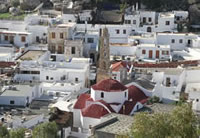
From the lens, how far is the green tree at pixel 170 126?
20.4 metres

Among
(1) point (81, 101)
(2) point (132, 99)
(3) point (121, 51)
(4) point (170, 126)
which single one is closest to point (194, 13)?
(3) point (121, 51)

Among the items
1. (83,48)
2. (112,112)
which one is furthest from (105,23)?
(112,112)

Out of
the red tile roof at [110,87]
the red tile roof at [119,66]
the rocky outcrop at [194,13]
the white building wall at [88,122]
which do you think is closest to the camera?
the white building wall at [88,122]

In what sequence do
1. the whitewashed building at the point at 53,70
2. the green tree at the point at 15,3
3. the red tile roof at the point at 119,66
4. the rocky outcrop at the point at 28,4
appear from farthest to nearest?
the green tree at the point at 15,3, the rocky outcrop at the point at 28,4, the whitewashed building at the point at 53,70, the red tile roof at the point at 119,66

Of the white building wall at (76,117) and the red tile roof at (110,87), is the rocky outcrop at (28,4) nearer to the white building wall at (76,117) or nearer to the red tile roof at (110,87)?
the red tile roof at (110,87)

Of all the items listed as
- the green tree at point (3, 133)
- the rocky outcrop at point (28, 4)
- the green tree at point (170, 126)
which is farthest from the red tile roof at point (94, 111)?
the rocky outcrop at point (28, 4)

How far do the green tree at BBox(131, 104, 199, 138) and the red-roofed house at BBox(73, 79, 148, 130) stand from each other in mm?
15524

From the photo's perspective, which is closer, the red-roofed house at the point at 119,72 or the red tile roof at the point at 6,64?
the red-roofed house at the point at 119,72

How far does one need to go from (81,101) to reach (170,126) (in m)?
17.7

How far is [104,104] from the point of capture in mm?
36656

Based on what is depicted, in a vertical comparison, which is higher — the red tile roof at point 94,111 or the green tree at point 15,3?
the green tree at point 15,3

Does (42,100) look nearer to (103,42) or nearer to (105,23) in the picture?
(103,42)

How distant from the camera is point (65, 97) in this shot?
4094cm

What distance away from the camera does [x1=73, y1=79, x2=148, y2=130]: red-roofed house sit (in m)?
36.3
